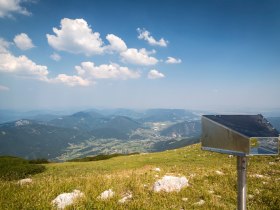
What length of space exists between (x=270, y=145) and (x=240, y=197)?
53.9 inches

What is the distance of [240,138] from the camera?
169 inches

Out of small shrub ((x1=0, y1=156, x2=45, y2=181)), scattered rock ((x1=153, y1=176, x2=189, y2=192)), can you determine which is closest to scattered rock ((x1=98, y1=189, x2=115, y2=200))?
scattered rock ((x1=153, y1=176, x2=189, y2=192))

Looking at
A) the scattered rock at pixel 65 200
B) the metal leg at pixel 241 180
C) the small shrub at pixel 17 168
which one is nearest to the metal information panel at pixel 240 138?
the metal leg at pixel 241 180

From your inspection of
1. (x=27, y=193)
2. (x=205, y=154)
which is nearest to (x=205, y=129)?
(x=27, y=193)

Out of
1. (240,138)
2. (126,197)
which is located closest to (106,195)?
(126,197)

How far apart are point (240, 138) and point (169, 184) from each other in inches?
273

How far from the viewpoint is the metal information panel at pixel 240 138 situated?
13.7ft

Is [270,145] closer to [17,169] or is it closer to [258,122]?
Result: [258,122]

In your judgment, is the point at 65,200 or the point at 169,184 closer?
the point at 65,200

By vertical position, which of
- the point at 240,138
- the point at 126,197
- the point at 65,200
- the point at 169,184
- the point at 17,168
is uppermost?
the point at 240,138

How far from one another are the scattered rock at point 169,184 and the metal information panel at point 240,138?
5600 millimetres

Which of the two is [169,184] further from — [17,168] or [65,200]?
[17,168]

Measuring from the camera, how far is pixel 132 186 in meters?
10.6

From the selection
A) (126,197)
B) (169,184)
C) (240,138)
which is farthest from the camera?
(169,184)
